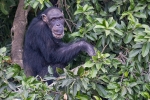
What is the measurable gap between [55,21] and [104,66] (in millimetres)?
1113

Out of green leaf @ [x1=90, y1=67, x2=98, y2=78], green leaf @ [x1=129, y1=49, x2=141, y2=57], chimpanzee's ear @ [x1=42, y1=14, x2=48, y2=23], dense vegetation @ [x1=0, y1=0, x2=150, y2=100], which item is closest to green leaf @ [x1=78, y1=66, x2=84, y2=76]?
dense vegetation @ [x1=0, y1=0, x2=150, y2=100]

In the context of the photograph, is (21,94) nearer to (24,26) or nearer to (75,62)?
(75,62)

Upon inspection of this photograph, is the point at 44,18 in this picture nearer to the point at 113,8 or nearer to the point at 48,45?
the point at 48,45

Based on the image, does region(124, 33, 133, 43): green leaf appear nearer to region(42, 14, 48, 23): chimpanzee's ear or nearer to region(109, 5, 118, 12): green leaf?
region(109, 5, 118, 12): green leaf

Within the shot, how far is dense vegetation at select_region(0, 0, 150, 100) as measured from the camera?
486 cm

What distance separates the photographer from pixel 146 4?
557 centimetres

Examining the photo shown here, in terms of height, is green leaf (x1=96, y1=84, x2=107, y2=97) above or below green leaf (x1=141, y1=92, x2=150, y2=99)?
above

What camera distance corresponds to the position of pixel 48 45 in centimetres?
587

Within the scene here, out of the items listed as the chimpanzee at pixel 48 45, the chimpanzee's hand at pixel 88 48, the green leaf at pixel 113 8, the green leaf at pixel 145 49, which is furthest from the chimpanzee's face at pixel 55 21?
the green leaf at pixel 145 49

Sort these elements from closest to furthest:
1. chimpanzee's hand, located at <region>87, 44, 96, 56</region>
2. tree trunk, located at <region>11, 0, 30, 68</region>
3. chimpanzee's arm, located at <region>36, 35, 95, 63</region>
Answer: chimpanzee's hand, located at <region>87, 44, 96, 56</region>
chimpanzee's arm, located at <region>36, 35, 95, 63</region>
tree trunk, located at <region>11, 0, 30, 68</region>

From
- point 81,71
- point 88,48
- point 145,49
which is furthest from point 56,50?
point 145,49

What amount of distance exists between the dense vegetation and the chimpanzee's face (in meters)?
0.18

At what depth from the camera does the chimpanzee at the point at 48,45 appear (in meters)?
5.87

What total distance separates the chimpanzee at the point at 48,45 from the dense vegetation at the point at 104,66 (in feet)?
0.60
